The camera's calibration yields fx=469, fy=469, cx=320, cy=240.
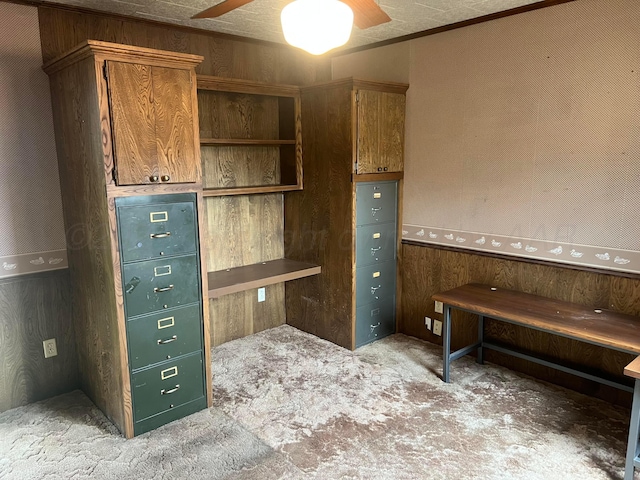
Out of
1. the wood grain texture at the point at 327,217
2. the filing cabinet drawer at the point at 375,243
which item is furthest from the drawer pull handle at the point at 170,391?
the filing cabinet drawer at the point at 375,243

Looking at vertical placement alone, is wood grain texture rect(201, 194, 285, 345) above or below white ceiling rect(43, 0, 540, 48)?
below

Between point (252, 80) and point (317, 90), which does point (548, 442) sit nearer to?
point (317, 90)

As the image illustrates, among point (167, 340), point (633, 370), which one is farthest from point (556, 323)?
point (167, 340)

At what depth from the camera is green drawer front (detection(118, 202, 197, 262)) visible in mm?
2342

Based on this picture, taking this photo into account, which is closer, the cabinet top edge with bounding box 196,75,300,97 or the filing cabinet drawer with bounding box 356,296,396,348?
the cabinet top edge with bounding box 196,75,300,97

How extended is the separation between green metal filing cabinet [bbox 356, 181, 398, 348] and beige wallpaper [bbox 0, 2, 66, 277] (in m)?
1.98

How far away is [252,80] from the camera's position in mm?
3365

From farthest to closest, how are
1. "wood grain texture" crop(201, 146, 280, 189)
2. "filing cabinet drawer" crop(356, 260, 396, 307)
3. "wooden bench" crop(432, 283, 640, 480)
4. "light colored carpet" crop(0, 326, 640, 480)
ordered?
"filing cabinet drawer" crop(356, 260, 396, 307)
"wood grain texture" crop(201, 146, 280, 189)
"light colored carpet" crop(0, 326, 640, 480)
"wooden bench" crop(432, 283, 640, 480)

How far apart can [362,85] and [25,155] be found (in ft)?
7.03

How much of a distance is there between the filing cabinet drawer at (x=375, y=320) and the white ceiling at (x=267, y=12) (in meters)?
2.03

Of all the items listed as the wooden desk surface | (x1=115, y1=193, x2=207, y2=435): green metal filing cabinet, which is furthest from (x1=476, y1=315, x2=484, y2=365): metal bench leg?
(x1=115, y1=193, x2=207, y2=435): green metal filing cabinet

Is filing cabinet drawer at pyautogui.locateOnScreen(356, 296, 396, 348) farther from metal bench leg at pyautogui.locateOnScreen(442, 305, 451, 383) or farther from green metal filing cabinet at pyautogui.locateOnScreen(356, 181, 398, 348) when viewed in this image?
metal bench leg at pyautogui.locateOnScreen(442, 305, 451, 383)

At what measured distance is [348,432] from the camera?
2525 millimetres

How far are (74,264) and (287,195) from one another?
1694 millimetres
